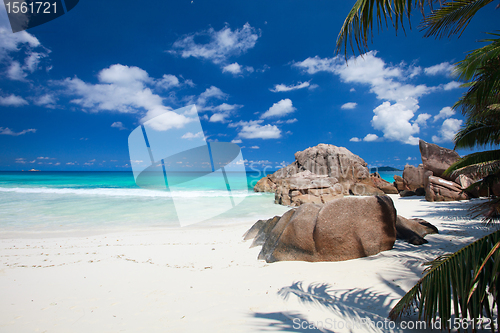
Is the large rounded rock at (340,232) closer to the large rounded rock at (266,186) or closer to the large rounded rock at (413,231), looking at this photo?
the large rounded rock at (413,231)

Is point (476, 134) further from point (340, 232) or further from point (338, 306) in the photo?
point (338, 306)

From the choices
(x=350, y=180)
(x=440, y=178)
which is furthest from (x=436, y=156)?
(x=350, y=180)

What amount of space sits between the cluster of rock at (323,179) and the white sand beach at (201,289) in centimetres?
1112

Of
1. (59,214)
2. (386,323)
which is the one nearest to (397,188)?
(386,323)

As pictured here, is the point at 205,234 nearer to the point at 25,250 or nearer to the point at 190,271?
the point at 190,271

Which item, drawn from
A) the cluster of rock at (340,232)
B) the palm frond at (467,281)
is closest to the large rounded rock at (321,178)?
the cluster of rock at (340,232)

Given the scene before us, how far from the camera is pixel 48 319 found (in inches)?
120

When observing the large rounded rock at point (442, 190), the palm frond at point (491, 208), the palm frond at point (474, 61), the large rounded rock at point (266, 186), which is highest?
the palm frond at point (474, 61)

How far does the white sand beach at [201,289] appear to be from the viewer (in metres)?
2.83

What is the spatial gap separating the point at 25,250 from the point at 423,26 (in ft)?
37.7

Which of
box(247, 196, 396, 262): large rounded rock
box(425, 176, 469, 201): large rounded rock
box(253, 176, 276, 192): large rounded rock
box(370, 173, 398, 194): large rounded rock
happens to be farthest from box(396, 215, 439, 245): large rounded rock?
box(253, 176, 276, 192): large rounded rock

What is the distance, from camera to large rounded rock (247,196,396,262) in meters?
4.77

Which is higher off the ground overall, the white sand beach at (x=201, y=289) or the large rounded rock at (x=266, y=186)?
the large rounded rock at (x=266, y=186)

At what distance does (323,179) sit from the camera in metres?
18.1
